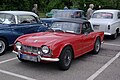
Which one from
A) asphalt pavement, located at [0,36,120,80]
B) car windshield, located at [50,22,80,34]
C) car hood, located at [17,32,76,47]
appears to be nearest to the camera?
asphalt pavement, located at [0,36,120,80]

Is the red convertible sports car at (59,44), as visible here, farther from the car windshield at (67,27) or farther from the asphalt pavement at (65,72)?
the asphalt pavement at (65,72)

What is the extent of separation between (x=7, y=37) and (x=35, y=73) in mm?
2509

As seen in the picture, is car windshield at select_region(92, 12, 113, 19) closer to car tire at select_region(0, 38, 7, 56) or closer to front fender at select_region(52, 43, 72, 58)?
car tire at select_region(0, 38, 7, 56)

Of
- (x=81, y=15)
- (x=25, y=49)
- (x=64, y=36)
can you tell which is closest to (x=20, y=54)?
(x=25, y=49)

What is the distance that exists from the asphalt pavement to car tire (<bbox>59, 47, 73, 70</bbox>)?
0.47 feet

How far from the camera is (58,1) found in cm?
3266

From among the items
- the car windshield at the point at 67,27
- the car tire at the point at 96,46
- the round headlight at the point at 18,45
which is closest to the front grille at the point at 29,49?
the round headlight at the point at 18,45

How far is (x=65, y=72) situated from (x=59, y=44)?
2.69ft

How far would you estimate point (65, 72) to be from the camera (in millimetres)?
5672

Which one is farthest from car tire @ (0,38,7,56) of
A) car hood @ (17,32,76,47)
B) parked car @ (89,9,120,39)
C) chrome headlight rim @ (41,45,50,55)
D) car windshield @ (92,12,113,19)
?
car windshield @ (92,12,113,19)

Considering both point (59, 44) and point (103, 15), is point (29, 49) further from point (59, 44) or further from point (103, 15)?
point (103, 15)

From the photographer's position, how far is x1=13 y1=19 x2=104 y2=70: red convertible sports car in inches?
212

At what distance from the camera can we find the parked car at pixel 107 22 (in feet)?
34.7

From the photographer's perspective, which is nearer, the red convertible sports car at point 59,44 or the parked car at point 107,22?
the red convertible sports car at point 59,44
